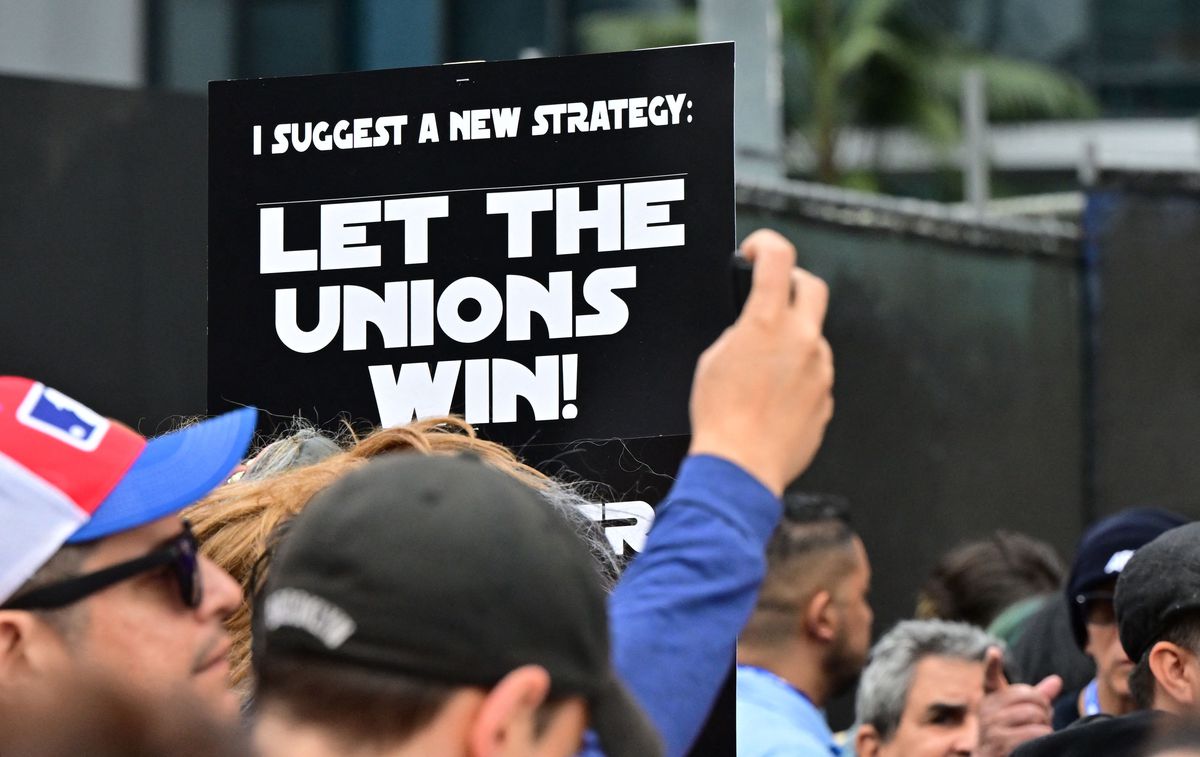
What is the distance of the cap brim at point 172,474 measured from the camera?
2.23 m

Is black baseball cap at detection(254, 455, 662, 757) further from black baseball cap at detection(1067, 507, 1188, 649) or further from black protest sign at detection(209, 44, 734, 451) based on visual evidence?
black baseball cap at detection(1067, 507, 1188, 649)

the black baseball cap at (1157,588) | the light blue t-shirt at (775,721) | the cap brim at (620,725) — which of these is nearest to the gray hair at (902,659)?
the light blue t-shirt at (775,721)

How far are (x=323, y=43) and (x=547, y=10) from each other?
3.18 metres

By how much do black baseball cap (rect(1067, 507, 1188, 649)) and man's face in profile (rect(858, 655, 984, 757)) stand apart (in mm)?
306

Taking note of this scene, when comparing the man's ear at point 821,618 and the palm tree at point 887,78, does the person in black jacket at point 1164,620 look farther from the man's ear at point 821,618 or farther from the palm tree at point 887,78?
the palm tree at point 887,78

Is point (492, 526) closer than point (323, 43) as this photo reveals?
Yes

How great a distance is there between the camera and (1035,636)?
5.57 meters

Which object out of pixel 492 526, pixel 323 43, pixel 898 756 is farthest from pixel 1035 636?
pixel 323 43

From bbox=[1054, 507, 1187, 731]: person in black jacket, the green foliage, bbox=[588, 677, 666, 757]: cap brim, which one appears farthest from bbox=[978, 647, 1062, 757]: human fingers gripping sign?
the green foliage

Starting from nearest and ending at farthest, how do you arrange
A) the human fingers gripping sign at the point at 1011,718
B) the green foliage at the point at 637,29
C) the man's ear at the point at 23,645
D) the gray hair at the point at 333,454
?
1. the man's ear at the point at 23,645
2. the gray hair at the point at 333,454
3. the human fingers gripping sign at the point at 1011,718
4. the green foliage at the point at 637,29

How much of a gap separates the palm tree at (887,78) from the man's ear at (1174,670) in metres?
27.9

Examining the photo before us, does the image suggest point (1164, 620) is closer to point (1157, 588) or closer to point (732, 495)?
point (1157, 588)

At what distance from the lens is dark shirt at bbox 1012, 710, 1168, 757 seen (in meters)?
2.89

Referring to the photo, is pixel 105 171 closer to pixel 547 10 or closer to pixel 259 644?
pixel 259 644
